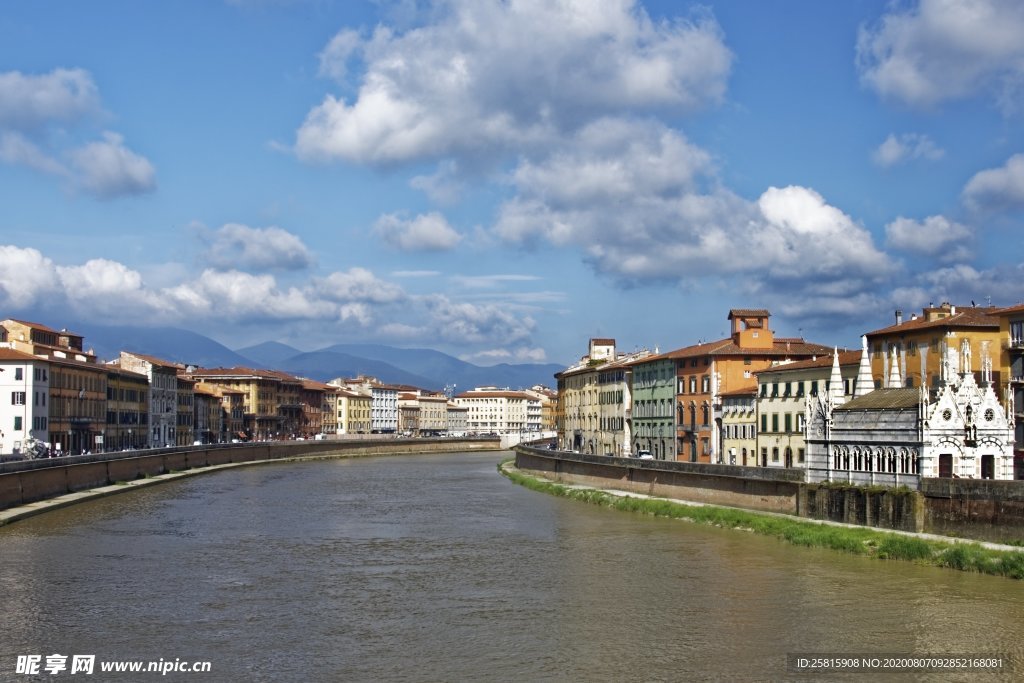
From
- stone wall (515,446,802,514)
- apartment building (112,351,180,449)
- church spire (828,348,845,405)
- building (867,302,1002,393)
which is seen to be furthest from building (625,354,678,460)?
apartment building (112,351,180,449)

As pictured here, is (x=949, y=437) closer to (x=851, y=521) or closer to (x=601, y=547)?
(x=851, y=521)

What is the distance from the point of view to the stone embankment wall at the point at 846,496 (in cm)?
4319

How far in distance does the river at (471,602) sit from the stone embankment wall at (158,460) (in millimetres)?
5260

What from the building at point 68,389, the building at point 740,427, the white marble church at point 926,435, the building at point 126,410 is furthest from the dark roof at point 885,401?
the building at point 126,410

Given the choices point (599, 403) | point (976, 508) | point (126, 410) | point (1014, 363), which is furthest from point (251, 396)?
point (976, 508)

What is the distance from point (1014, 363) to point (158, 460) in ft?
222

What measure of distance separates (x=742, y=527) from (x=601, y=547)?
8291 mm

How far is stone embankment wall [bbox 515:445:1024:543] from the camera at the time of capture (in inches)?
1700

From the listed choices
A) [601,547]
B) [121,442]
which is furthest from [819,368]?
[121,442]

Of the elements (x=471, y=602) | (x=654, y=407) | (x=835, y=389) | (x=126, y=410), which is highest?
(x=835, y=389)

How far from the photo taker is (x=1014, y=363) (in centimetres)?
5956

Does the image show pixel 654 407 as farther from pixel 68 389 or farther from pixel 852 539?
pixel 852 539

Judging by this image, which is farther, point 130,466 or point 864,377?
point 130,466

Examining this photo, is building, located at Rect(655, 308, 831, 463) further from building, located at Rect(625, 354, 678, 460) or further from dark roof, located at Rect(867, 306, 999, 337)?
dark roof, located at Rect(867, 306, 999, 337)
